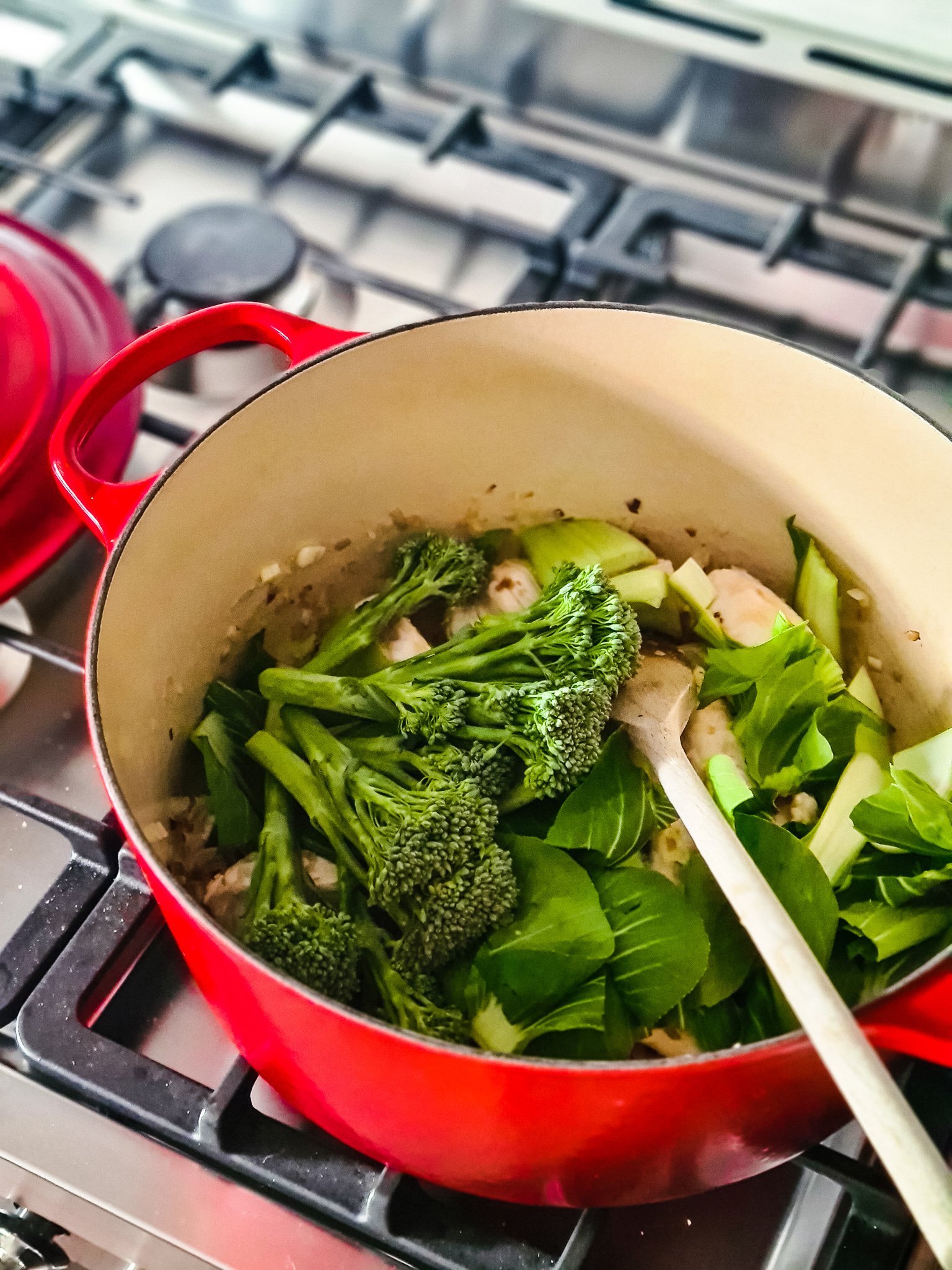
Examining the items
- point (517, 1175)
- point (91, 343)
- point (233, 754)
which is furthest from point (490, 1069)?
point (91, 343)

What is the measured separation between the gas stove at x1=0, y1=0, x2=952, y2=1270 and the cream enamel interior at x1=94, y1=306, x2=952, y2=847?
4.9 inches

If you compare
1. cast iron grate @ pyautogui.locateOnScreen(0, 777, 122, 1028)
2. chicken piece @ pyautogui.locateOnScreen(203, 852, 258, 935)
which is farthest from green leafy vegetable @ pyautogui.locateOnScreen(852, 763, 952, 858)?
cast iron grate @ pyautogui.locateOnScreen(0, 777, 122, 1028)

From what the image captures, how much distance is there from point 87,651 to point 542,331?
429 millimetres

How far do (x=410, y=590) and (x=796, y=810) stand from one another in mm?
373

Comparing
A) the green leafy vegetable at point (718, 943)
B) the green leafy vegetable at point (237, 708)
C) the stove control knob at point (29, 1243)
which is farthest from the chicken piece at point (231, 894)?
the green leafy vegetable at point (718, 943)

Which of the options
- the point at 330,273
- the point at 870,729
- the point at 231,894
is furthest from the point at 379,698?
the point at 330,273

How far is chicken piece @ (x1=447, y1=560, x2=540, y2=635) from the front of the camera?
1.00 metres

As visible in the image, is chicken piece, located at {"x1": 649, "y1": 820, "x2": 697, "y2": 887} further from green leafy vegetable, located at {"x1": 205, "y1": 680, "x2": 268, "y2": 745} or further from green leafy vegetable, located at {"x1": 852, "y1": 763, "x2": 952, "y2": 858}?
green leafy vegetable, located at {"x1": 205, "y1": 680, "x2": 268, "y2": 745}

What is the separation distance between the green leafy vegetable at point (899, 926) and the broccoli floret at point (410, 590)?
1.41 ft

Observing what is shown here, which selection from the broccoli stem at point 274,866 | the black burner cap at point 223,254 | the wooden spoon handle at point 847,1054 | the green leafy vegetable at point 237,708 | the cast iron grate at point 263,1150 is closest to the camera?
the wooden spoon handle at point 847,1054

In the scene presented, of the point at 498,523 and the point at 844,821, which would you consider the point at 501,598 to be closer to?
Result: the point at 498,523

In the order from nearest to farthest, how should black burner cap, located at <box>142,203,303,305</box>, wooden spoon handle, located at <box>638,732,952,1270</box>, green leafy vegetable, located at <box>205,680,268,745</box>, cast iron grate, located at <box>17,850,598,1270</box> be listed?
wooden spoon handle, located at <box>638,732,952,1270</box> < cast iron grate, located at <box>17,850,598,1270</box> < green leafy vegetable, located at <box>205,680,268,745</box> < black burner cap, located at <box>142,203,303,305</box>

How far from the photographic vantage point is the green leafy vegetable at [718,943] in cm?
76

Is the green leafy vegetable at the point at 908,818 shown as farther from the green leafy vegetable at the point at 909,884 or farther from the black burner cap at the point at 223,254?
the black burner cap at the point at 223,254
